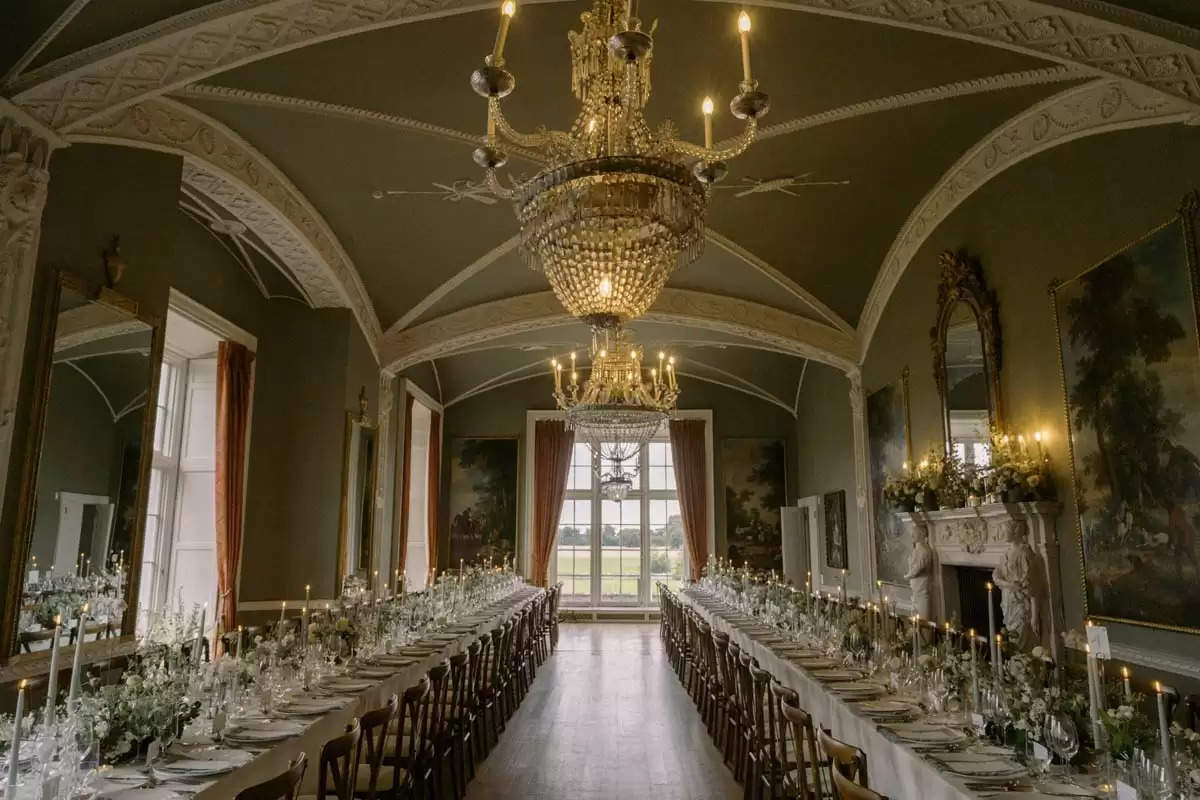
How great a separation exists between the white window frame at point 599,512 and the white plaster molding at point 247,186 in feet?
23.3

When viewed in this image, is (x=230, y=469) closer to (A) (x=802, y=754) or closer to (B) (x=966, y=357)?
(A) (x=802, y=754)

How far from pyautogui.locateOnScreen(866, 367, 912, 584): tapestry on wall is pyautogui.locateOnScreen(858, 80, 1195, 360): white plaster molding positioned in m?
1.17

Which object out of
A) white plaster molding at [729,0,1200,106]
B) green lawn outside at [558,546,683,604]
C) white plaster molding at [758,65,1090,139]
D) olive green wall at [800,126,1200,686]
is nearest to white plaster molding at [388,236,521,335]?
white plaster molding at [758,65,1090,139]

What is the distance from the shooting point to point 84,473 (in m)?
4.94

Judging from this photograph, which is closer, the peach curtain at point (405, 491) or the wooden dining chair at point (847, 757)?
the wooden dining chair at point (847, 757)

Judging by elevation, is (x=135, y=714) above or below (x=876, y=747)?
above

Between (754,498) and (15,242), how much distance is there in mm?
13599

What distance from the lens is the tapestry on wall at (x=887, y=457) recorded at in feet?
29.1

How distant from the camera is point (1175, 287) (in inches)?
182

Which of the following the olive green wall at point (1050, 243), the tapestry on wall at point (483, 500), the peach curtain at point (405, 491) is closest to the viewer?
the olive green wall at point (1050, 243)

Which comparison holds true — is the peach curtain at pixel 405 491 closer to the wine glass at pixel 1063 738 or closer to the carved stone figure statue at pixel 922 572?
the carved stone figure statue at pixel 922 572

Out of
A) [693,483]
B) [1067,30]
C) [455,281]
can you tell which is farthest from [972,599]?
[693,483]

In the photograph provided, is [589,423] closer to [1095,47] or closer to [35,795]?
[1095,47]

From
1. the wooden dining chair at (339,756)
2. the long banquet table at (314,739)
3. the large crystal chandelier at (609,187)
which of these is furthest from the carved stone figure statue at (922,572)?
the wooden dining chair at (339,756)
